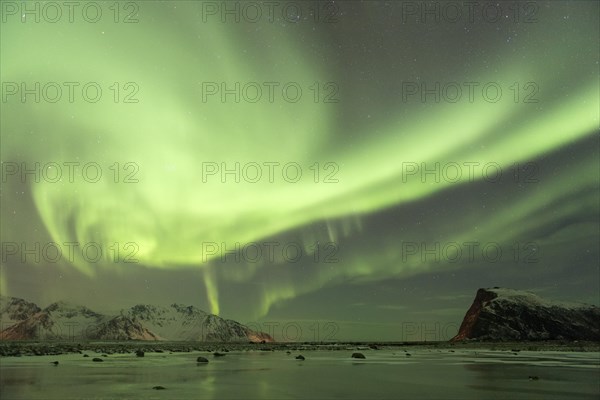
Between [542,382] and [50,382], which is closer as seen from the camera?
[50,382]

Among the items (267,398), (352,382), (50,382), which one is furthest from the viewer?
(352,382)

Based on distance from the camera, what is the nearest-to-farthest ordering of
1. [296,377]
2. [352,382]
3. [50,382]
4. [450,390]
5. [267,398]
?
[267,398]
[450,390]
[50,382]
[352,382]
[296,377]

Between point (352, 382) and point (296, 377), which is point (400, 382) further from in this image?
point (296, 377)

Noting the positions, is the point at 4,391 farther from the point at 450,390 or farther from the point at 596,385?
the point at 596,385

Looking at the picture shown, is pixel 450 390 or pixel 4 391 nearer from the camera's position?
pixel 4 391

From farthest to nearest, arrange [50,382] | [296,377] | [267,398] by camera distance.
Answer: [296,377]
[50,382]
[267,398]

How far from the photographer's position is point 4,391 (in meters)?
23.5

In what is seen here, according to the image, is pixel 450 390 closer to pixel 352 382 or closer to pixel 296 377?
pixel 352 382

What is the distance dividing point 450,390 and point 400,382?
4.50 m

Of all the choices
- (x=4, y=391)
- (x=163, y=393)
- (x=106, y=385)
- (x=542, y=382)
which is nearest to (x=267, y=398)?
(x=163, y=393)

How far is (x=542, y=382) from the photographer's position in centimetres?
3038

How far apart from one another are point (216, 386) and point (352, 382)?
7166mm

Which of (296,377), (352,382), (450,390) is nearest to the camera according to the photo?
(450,390)

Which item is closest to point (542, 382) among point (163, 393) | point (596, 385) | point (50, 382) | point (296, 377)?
point (596, 385)
